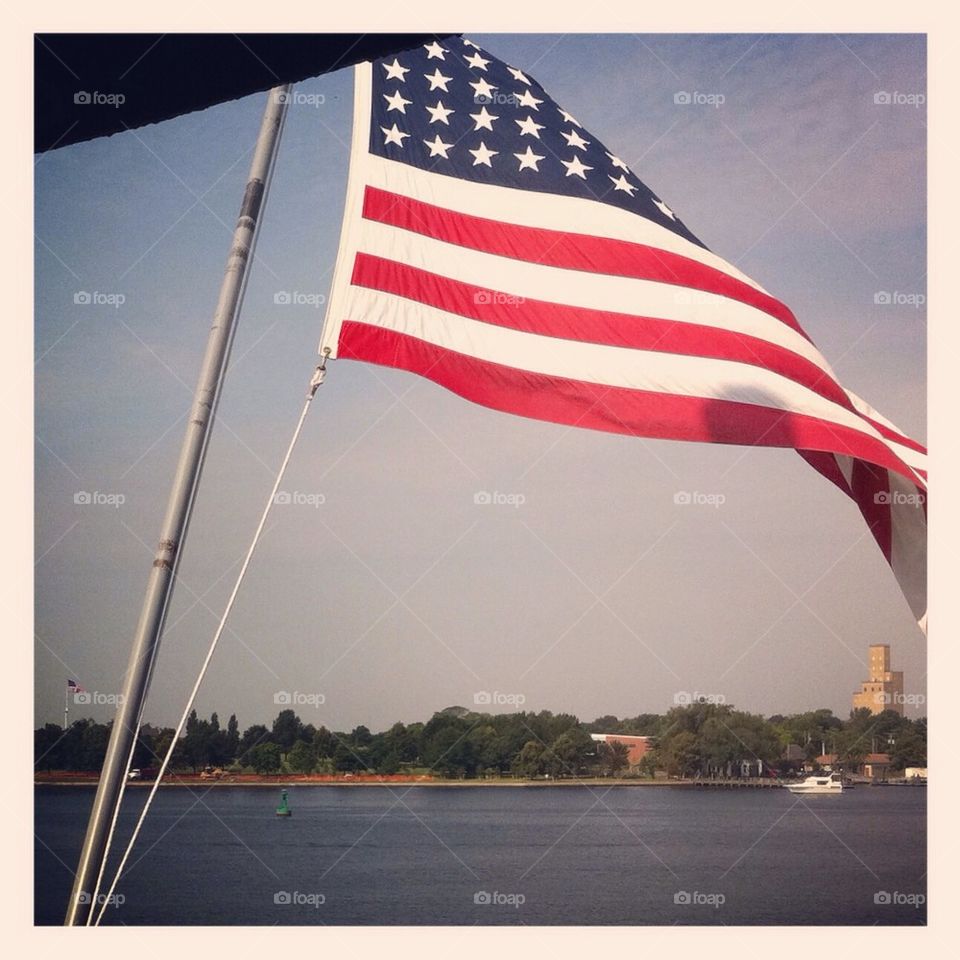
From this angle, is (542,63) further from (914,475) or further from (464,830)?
(464,830)

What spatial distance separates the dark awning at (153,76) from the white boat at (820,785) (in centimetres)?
4110

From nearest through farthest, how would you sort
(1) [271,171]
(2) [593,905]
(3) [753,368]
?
(1) [271,171] → (3) [753,368] → (2) [593,905]

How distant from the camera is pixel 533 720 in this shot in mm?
32406

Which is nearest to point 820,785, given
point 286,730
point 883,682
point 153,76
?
point 286,730

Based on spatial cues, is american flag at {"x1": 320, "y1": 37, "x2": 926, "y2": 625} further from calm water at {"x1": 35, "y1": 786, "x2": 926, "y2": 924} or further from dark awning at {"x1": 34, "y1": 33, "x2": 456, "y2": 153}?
calm water at {"x1": 35, "y1": 786, "x2": 926, "y2": 924}

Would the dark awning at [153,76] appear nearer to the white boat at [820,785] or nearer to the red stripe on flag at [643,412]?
the red stripe on flag at [643,412]

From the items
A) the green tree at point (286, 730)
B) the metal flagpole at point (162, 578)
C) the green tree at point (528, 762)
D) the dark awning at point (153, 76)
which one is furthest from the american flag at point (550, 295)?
the green tree at point (528, 762)

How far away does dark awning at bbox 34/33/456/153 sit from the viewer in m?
2.20

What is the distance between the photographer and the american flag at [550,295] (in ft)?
15.5

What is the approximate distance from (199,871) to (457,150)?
2836 cm

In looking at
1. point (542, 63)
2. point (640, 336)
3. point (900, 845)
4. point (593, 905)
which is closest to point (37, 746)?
point (640, 336)

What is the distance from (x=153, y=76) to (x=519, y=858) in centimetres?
3410

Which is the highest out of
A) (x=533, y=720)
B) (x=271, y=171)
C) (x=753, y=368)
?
(x=271, y=171)

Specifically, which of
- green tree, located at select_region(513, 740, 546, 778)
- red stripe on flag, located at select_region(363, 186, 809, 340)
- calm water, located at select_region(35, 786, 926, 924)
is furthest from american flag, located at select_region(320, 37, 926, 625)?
green tree, located at select_region(513, 740, 546, 778)
